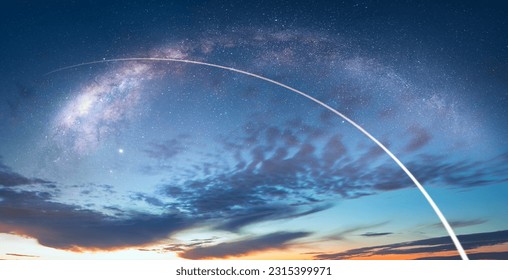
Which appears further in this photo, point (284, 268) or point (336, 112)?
point (336, 112)

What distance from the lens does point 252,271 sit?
51.6ft

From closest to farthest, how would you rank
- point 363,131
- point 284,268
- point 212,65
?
point 284,268 → point 363,131 → point 212,65

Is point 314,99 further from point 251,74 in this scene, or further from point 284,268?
point 284,268

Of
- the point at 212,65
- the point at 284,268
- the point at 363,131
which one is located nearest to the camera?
the point at 284,268

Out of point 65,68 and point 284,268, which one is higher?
point 65,68

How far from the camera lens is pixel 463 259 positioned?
1603cm

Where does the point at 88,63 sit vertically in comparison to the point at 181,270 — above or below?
above

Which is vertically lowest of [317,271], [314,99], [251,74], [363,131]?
[317,271]

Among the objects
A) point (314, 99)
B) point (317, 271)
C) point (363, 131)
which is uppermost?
point (314, 99)

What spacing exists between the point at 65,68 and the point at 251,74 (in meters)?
12.6

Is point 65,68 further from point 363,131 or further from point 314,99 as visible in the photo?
point 363,131

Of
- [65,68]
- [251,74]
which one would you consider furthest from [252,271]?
[65,68]

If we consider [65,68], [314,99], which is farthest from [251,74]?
[65,68]

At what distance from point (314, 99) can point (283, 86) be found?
223cm
